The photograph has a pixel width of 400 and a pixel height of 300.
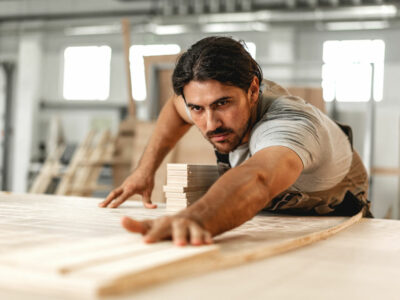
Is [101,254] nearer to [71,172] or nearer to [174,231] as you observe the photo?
[174,231]

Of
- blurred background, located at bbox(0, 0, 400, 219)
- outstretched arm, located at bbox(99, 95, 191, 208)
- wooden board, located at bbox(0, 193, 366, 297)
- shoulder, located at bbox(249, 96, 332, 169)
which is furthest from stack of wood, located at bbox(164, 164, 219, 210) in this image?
blurred background, located at bbox(0, 0, 400, 219)

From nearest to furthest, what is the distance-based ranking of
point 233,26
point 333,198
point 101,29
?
point 333,198
point 233,26
point 101,29

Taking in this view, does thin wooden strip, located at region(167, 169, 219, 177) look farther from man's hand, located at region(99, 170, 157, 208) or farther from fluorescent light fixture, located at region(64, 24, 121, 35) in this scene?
fluorescent light fixture, located at region(64, 24, 121, 35)

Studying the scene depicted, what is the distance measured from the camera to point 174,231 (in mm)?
1030

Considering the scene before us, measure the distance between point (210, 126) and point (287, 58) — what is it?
795 cm

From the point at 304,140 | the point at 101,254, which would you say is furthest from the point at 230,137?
the point at 101,254

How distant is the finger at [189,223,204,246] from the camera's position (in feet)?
3.33

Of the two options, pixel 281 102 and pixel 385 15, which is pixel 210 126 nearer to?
pixel 281 102

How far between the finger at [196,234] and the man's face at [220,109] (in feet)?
2.59

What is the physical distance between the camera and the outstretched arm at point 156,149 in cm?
229

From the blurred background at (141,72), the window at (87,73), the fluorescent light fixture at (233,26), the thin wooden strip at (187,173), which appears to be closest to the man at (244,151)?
the thin wooden strip at (187,173)

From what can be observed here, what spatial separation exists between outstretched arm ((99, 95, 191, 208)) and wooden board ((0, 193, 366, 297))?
0.74m

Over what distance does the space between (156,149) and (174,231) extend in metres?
1.50

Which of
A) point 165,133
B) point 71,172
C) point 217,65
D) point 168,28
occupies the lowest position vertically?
point 71,172
